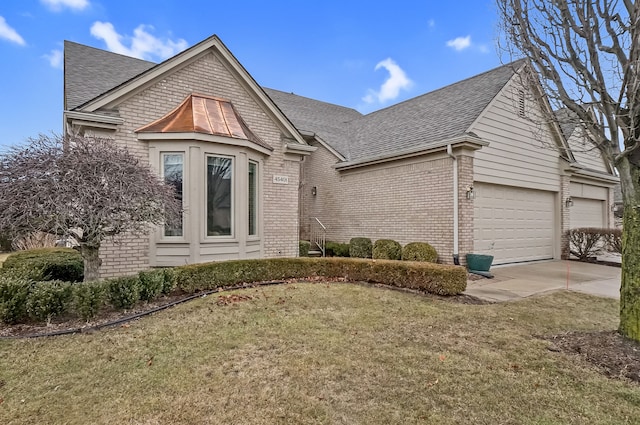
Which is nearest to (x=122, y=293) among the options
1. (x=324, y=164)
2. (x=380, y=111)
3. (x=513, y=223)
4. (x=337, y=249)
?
(x=337, y=249)

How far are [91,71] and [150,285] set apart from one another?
8580 millimetres

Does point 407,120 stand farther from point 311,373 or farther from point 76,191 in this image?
point 311,373

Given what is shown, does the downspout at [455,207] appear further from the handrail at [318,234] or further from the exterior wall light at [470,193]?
the handrail at [318,234]

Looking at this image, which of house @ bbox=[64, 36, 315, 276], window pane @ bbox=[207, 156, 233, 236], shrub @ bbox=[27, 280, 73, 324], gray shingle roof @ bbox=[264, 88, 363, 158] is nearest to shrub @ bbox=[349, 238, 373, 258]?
house @ bbox=[64, 36, 315, 276]

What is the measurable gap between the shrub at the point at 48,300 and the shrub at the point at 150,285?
3.33 feet

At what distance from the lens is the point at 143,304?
19.8 feet

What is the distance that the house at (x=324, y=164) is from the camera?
8.07 m

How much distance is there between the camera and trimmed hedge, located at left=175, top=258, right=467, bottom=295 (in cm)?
708

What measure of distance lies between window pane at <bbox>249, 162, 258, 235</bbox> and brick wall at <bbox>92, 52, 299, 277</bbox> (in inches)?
17.7

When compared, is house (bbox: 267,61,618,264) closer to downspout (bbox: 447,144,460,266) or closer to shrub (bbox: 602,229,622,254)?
downspout (bbox: 447,144,460,266)

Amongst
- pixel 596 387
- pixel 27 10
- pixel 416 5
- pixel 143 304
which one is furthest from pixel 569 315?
pixel 27 10

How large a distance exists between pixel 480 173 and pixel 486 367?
802 cm

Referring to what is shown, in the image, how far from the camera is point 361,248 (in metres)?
12.4

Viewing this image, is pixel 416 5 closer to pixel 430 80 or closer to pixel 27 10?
pixel 430 80
